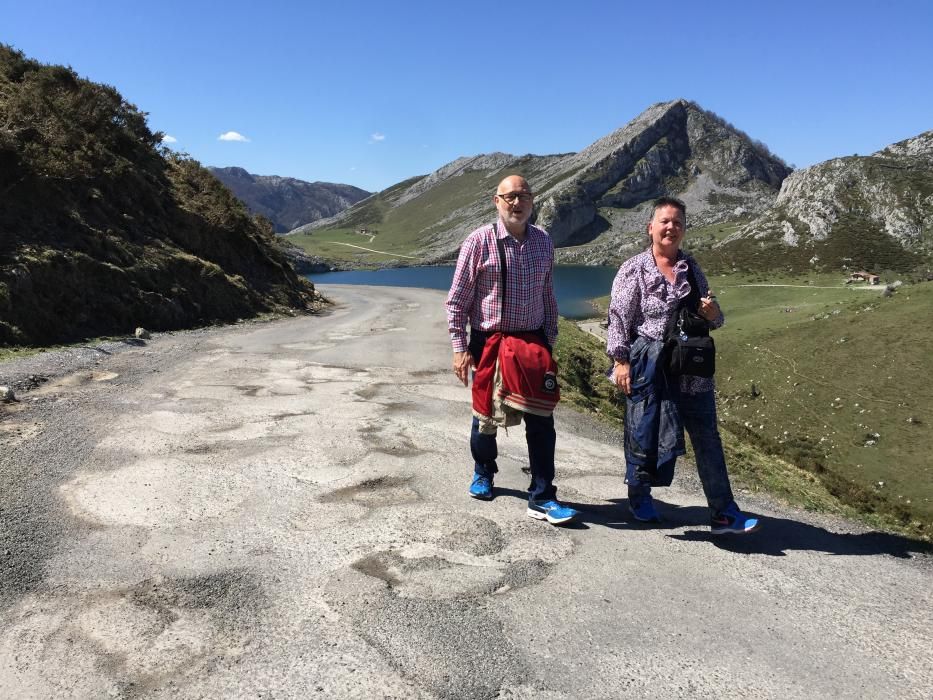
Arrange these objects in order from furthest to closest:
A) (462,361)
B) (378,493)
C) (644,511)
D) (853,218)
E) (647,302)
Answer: (853,218) < (378,493) < (644,511) < (462,361) < (647,302)

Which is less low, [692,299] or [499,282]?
[499,282]

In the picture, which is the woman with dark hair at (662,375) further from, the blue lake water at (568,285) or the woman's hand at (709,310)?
the blue lake water at (568,285)

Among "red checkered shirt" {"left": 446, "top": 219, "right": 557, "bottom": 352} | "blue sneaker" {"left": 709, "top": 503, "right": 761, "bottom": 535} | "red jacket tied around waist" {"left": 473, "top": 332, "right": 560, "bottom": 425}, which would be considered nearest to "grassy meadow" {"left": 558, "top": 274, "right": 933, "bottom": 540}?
"blue sneaker" {"left": 709, "top": 503, "right": 761, "bottom": 535}

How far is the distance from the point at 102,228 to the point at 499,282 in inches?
679

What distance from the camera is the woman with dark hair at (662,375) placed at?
4.77m

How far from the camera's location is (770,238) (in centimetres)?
8919

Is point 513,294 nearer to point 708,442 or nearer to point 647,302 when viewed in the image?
point 647,302

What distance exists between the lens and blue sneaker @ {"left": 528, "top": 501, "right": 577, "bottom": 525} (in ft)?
16.4

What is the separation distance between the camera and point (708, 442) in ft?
16.2

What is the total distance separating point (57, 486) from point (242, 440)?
6.23 feet

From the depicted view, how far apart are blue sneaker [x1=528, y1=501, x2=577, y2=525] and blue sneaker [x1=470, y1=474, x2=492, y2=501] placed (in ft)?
1.51

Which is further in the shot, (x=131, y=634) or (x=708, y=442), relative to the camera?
(x=708, y=442)

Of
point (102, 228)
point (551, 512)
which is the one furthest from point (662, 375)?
point (102, 228)

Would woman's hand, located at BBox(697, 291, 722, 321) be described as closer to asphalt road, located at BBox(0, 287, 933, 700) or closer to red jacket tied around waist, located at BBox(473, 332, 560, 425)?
red jacket tied around waist, located at BBox(473, 332, 560, 425)
